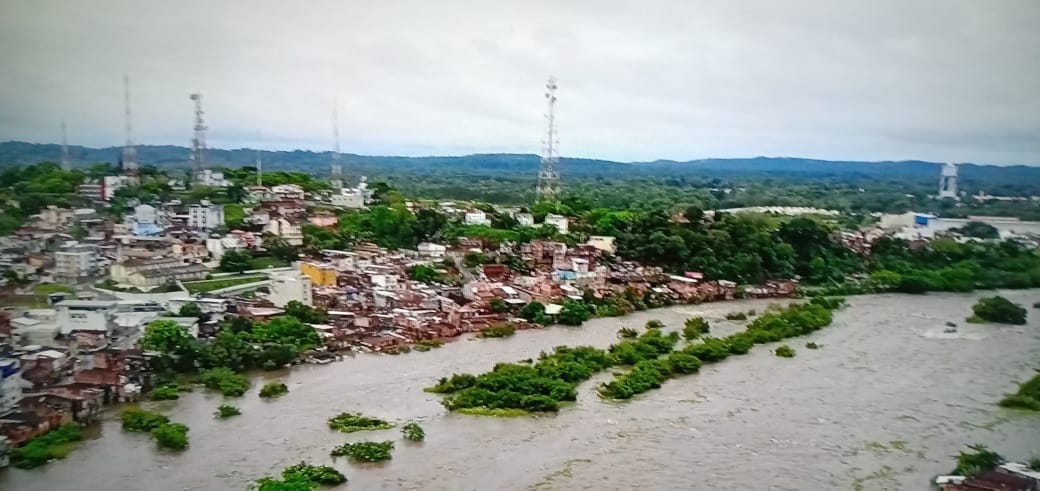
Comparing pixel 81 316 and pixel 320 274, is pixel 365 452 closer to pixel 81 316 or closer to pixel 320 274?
pixel 81 316

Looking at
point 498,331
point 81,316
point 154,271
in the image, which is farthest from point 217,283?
point 498,331

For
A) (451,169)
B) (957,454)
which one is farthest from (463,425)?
(451,169)

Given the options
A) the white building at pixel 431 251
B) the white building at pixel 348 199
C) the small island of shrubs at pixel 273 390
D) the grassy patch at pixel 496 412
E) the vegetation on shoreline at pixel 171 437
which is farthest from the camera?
the white building at pixel 348 199

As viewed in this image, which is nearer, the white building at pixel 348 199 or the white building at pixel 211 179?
the white building at pixel 211 179

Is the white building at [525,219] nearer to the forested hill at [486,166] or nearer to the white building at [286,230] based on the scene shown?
the forested hill at [486,166]

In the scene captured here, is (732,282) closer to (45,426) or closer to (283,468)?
(283,468)

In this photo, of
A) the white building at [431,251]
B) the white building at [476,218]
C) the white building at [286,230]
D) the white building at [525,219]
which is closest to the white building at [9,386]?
the white building at [286,230]

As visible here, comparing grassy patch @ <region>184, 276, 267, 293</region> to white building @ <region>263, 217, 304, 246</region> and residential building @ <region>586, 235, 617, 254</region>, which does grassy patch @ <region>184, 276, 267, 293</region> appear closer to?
white building @ <region>263, 217, 304, 246</region>
